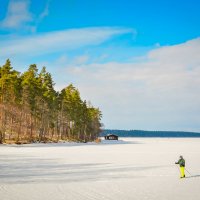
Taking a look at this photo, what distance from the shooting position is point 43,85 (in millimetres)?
84688

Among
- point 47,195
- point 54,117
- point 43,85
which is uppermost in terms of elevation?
point 43,85

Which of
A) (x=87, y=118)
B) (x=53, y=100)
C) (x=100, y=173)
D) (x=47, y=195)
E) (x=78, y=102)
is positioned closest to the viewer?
(x=47, y=195)

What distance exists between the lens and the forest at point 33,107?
2662 inches

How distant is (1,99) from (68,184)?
55878 mm

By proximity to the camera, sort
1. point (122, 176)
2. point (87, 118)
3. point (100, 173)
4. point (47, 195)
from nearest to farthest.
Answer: point (47, 195), point (122, 176), point (100, 173), point (87, 118)

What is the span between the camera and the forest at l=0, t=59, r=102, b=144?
222ft

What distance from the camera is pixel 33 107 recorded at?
72.0m

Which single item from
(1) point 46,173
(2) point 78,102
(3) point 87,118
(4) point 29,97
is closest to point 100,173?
(1) point 46,173

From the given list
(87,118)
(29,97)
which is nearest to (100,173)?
(29,97)

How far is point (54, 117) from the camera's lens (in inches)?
3762

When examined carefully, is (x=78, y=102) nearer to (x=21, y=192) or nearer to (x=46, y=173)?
(x=46, y=173)

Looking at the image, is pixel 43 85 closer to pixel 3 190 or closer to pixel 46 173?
pixel 46 173

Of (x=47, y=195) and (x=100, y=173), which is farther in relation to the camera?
(x=100, y=173)

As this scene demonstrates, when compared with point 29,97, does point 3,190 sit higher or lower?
lower
